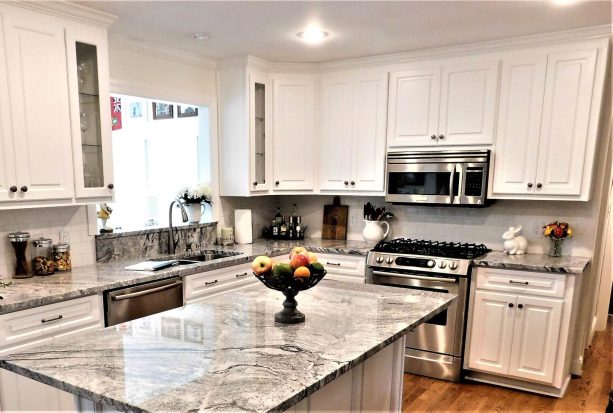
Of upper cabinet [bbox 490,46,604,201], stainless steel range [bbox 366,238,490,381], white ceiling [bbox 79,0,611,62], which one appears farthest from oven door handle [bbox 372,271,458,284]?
white ceiling [bbox 79,0,611,62]

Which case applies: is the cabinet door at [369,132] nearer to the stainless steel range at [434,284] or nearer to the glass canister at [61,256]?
the stainless steel range at [434,284]

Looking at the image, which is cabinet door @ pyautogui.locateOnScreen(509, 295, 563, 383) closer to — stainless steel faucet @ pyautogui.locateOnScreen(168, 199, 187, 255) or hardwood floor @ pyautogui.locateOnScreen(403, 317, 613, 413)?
hardwood floor @ pyautogui.locateOnScreen(403, 317, 613, 413)

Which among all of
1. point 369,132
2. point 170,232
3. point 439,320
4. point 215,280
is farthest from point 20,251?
point 439,320

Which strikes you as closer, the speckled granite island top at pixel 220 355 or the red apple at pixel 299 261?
the speckled granite island top at pixel 220 355

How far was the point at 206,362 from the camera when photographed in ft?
4.36

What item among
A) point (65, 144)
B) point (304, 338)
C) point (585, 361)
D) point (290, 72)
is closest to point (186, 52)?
point (290, 72)

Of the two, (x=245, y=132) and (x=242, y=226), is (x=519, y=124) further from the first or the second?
(x=242, y=226)

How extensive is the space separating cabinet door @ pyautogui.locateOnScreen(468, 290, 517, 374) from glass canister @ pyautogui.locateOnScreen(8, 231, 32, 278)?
2.95 meters

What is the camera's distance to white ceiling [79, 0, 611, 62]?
2430 mm

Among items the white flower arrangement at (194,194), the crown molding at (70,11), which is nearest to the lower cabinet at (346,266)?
the white flower arrangement at (194,194)

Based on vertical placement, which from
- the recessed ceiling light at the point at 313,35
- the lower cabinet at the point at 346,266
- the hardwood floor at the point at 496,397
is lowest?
the hardwood floor at the point at 496,397

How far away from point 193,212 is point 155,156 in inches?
42.3

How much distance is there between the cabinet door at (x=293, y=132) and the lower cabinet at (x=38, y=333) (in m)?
1.99

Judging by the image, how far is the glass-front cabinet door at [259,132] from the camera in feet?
11.9
